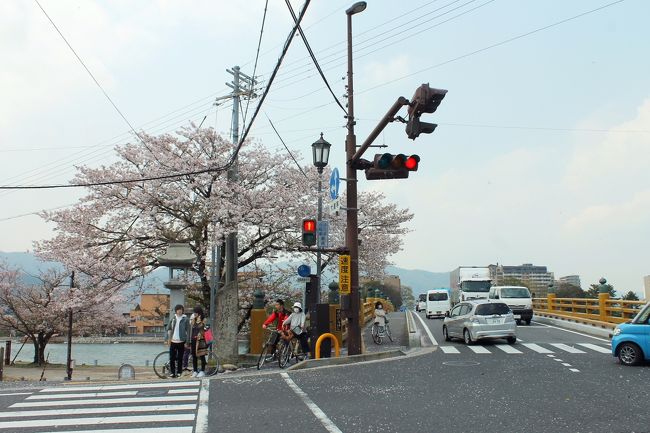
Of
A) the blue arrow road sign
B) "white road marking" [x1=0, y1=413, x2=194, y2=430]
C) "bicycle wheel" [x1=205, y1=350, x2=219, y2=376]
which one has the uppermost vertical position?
the blue arrow road sign

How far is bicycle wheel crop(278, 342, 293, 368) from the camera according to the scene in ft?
45.7

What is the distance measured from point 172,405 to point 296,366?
187 inches

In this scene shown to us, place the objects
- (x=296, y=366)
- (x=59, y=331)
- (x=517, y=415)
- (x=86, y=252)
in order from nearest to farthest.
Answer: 1. (x=517, y=415)
2. (x=296, y=366)
3. (x=86, y=252)
4. (x=59, y=331)

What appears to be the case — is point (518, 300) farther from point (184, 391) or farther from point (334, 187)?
point (184, 391)

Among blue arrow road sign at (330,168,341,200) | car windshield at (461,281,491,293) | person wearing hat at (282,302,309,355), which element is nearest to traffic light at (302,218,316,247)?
blue arrow road sign at (330,168,341,200)

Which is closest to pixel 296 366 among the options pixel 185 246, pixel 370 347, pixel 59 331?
pixel 370 347

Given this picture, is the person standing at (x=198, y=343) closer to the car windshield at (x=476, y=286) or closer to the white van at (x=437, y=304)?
the car windshield at (x=476, y=286)

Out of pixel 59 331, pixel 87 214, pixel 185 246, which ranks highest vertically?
pixel 87 214

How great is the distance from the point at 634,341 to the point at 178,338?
10388 millimetres

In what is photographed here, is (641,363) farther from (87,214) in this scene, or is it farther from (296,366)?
(87,214)

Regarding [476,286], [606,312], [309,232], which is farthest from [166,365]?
[476,286]

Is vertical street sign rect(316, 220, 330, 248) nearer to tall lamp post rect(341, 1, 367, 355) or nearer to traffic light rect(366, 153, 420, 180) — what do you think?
tall lamp post rect(341, 1, 367, 355)

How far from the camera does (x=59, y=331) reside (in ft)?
124

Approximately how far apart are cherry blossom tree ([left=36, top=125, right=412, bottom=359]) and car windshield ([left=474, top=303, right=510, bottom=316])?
8.76m
